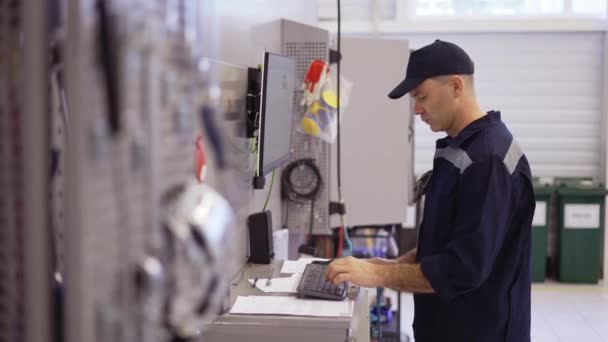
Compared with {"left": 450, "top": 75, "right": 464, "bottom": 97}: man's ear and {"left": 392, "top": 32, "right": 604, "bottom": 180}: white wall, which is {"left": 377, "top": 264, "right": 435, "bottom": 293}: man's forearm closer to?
{"left": 450, "top": 75, "right": 464, "bottom": 97}: man's ear

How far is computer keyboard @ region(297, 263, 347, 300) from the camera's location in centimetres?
229

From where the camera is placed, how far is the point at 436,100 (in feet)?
7.18

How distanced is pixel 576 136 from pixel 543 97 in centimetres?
45

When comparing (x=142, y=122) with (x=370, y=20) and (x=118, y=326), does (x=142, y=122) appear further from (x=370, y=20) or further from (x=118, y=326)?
(x=370, y=20)

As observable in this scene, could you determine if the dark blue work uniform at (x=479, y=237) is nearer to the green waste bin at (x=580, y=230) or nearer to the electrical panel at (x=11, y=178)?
the electrical panel at (x=11, y=178)

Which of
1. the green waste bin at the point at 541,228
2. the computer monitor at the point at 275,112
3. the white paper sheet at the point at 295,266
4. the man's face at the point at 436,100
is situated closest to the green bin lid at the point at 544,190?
the green waste bin at the point at 541,228

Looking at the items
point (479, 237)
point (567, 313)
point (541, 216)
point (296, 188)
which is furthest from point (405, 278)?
point (541, 216)

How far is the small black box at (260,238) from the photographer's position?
288cm

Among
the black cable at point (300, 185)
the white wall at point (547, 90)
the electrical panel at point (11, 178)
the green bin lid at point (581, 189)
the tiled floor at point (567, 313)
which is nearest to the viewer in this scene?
the electrical panel at point (11, 178)

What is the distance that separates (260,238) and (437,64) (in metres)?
1.11

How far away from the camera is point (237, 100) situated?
111 inches

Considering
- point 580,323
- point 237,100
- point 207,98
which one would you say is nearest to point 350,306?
point 237,100

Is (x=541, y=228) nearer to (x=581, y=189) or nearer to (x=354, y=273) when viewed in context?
(x=581, y=189)

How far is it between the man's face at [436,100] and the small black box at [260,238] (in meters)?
0.89
